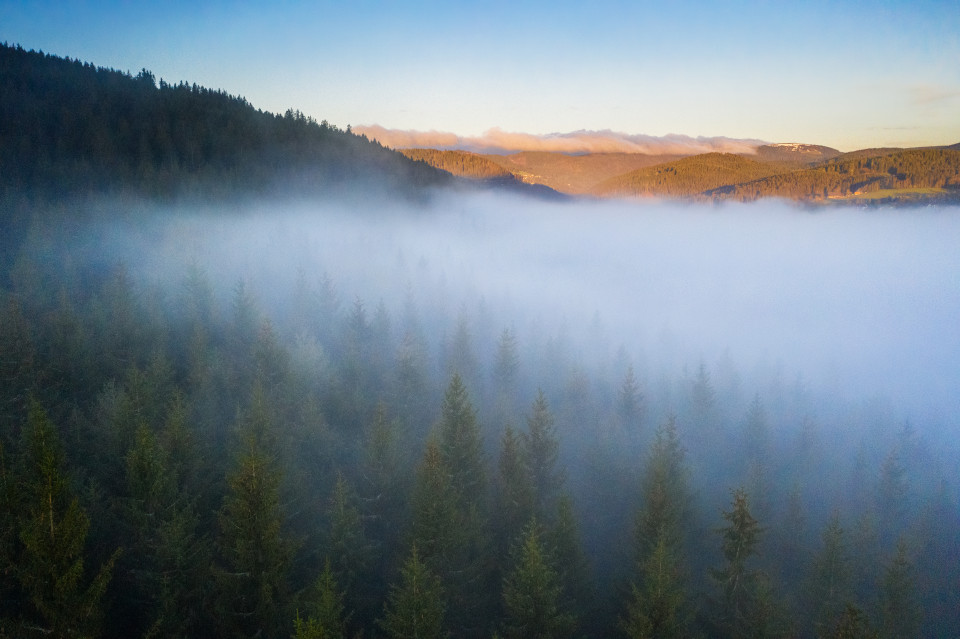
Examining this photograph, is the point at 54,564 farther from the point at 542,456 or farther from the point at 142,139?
the point at 142,139

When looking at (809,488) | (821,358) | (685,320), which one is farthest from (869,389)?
(809,488)

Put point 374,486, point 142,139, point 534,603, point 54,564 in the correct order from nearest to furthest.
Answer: point 54,564, point 534,603, point 374,486, point 142,139

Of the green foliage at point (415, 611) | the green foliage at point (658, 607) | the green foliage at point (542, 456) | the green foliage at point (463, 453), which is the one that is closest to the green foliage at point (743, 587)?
the green foliage at point (658, 607)

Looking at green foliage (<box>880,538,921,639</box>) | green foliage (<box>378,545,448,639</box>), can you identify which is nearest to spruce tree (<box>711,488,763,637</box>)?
green foliage (<box>880,538,921,639</box>)

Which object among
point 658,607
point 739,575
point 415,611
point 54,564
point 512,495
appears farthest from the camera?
point 512,495

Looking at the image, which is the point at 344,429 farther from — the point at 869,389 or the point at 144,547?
the point at 869,389

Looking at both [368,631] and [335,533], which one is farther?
[368,631]

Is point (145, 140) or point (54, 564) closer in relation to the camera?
point (54, 564)

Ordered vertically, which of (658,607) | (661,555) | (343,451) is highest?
(661,555)

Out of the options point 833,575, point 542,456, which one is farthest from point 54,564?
point 833,575

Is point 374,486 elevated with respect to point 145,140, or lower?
lower
